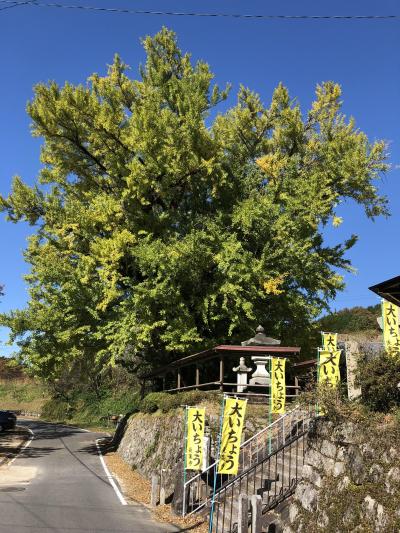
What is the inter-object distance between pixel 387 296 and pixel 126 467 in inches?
575

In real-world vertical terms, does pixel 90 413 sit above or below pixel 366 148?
below

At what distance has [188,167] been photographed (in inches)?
827

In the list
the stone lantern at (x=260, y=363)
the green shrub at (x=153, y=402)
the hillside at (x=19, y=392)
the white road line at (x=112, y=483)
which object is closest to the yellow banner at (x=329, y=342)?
the stone lantern at (x=260, y=363)

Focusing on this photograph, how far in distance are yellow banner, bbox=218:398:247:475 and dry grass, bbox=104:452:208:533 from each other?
1.51 m

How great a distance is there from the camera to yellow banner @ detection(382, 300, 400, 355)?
9938 mm

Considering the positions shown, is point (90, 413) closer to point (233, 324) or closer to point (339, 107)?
point (233, 324)

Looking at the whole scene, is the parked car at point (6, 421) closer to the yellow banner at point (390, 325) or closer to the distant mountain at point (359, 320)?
the distant mountain at point (359, 320)

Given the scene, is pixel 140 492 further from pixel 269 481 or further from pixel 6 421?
pixel 6 421

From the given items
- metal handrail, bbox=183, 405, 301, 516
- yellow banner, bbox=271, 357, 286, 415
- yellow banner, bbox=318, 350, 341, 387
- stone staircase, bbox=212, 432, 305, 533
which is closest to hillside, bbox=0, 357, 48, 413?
metal handrail, bbox=183, 405, 301, 516

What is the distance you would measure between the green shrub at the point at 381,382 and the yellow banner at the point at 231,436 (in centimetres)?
299

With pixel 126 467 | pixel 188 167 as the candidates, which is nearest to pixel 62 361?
pixel 126 467

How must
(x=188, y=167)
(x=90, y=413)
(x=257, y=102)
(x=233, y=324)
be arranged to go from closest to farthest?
(x=233, y=324) → (x=188, y=167) → (x=257, y=102) → (x=90, y=413)

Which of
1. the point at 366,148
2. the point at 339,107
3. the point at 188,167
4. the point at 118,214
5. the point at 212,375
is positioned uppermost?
the point at 339,107

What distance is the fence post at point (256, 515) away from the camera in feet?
27.9
